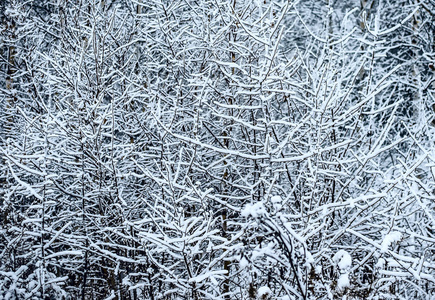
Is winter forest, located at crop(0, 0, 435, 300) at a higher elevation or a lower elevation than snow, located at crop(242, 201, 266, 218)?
lower

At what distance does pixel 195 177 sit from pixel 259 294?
3.19 m

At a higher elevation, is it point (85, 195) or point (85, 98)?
point (85, 98)

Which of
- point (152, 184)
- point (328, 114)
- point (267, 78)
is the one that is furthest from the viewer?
point (152, 184)

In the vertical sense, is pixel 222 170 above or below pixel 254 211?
below

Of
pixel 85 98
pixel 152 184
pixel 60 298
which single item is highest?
pixel 85 98

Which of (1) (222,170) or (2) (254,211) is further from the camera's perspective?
(1) (222,170)

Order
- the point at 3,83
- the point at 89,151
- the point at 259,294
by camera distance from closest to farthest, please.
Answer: the point at 259,294 < the point at 89,151 < the point at 3,83

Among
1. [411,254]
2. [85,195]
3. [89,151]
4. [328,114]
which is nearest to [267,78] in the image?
[328,114]

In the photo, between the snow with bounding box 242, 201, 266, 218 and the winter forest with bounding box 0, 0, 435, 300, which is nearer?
the snow with bounding box 242, 201, 266, 218

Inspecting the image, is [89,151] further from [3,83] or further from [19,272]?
[3,83]

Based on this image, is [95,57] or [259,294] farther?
[95,57]

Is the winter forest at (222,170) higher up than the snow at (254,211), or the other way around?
the snow at (254,211)

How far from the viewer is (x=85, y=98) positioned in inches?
204

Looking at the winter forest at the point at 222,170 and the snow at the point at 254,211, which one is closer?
the snow at the point at 254,211
